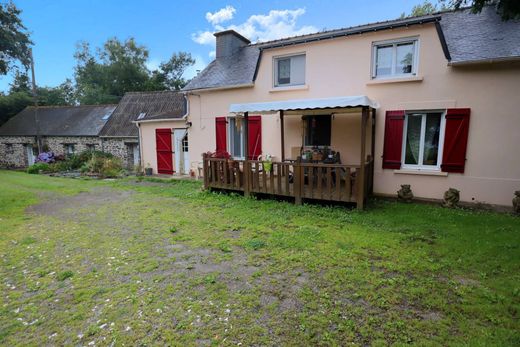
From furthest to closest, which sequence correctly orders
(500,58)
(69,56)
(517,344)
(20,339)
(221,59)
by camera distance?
(69,56) → (221,59) → (500,58) → (20,339) → (517,344)

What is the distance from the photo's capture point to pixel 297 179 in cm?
709

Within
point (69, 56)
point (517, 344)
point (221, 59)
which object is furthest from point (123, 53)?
Result: point (517, 344)

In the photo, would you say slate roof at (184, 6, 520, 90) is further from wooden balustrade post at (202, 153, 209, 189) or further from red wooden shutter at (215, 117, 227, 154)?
wooden balustrade post at (202, 153, 209, 189)

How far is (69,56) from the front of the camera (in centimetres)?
3316

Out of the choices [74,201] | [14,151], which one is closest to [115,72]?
[14,151]

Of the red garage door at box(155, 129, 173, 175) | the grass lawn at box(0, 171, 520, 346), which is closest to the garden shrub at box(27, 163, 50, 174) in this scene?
the red garage door at box(155, 129, 173, 175)

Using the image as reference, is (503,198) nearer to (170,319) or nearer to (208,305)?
(208,305)

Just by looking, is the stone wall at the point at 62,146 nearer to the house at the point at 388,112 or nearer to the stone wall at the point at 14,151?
the stone wall at the point at 14,151

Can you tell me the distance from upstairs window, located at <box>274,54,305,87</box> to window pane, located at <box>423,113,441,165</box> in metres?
3.84

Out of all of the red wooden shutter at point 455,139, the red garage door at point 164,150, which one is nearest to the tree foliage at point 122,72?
the red garage door at point 164,150

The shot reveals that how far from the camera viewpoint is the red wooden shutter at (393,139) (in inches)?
297

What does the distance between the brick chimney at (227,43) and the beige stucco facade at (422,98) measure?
2733 mm

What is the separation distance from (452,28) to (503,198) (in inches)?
187

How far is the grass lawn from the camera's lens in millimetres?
2633
